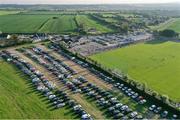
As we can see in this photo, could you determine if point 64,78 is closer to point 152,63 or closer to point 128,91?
point 128,91

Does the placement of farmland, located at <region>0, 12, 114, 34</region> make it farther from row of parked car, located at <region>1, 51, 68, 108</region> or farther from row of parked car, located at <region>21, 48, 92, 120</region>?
row of parked car, located at <region>1, 51, 68, 108</region>

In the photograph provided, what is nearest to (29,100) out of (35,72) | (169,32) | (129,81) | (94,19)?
(35,72)

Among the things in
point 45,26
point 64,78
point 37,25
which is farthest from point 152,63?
point 37,25

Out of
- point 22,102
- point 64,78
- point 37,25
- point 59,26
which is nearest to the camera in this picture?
point 22,102

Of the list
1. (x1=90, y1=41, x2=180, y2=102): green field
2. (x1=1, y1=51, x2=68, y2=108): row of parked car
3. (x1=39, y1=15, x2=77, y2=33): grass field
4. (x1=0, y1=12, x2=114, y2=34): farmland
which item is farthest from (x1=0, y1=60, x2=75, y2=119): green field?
(x1=39, y1=15, x2=77, y2=33): grass field

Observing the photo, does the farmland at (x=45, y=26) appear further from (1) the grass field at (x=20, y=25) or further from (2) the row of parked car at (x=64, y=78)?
(2) the row of parked car at (x=64, y=78)

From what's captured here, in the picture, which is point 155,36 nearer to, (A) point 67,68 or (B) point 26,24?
(A) point 67,68
